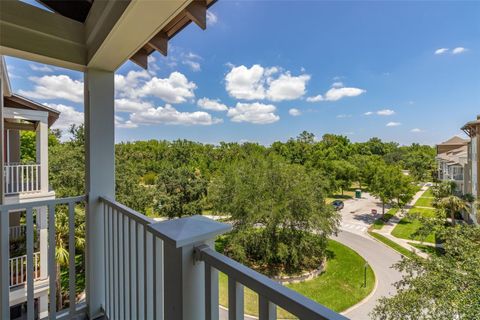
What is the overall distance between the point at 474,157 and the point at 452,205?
296cm

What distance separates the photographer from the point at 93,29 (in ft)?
5.02

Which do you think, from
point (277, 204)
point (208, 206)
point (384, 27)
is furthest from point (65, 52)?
point (208, 206)

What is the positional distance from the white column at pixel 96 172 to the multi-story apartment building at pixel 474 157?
8428 millimetres

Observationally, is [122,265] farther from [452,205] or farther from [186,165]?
[452,205]

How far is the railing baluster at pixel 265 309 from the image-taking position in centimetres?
48

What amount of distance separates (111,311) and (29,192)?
3.79 m

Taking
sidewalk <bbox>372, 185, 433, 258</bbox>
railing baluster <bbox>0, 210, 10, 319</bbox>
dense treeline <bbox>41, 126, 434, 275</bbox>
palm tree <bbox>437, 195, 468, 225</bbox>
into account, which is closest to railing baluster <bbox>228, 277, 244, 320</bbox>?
railing baluster <bbox>0, 210, 10, 319</bbox>

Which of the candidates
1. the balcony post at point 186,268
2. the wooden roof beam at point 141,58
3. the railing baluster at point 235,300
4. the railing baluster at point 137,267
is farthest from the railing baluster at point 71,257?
the railing baluster at point 235,300

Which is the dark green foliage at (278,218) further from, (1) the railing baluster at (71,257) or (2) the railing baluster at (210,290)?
(2) the railing baluster at (210,290)

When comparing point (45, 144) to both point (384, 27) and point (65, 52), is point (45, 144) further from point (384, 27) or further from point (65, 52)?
point (384, 27)

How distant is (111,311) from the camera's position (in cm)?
162

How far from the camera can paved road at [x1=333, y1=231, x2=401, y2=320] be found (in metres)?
6.01

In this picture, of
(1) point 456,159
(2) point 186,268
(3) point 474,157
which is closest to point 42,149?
(2) point 186,268

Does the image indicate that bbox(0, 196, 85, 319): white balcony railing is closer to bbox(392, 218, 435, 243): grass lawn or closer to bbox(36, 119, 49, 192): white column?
→ bbox(36, 119, 49, 192): white column
